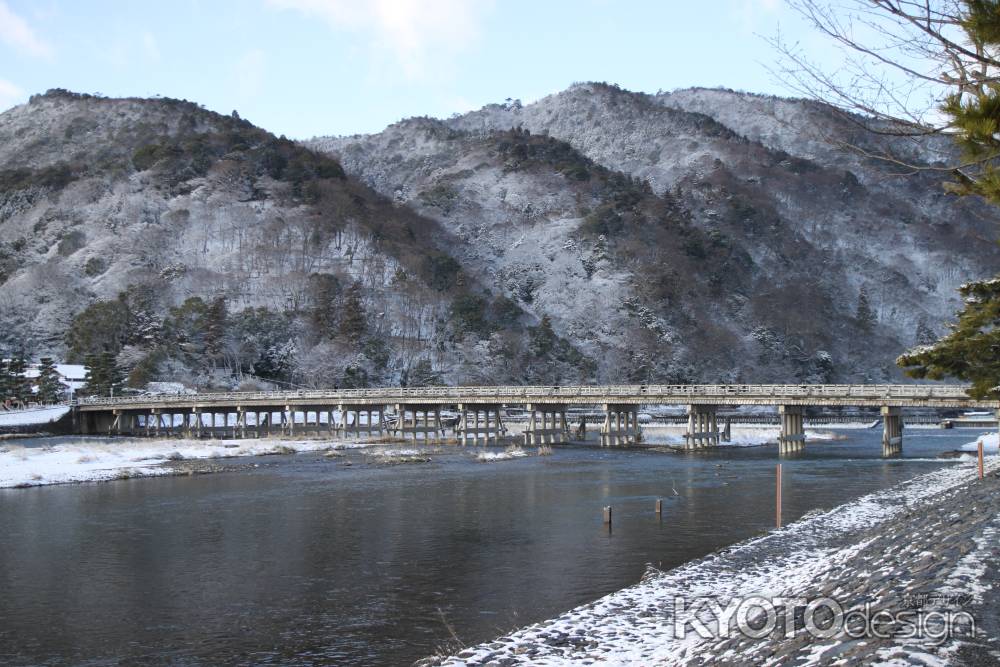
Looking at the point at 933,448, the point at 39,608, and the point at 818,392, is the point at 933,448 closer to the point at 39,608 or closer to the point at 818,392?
the point at 818,392

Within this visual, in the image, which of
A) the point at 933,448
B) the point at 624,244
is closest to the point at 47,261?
the point at 624,244

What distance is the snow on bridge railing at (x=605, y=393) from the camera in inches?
2127

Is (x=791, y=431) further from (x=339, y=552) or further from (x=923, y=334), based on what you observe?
(x=923, y=334)

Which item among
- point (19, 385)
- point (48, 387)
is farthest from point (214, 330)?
point (19, 385)

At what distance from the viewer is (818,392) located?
57156 millimetres

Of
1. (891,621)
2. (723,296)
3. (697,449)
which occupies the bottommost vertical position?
(697,449)

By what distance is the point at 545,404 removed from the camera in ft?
234

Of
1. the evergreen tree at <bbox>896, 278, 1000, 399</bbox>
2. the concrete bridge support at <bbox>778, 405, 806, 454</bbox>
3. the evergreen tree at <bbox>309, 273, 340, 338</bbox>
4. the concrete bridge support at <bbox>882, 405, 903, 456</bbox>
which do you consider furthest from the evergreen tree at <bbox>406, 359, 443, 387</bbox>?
the evergreen tree at <bbox>896, 278, 1000, 399</bbox>

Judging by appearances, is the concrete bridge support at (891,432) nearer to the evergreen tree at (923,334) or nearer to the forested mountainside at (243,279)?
the forested mountainside at (243,279)

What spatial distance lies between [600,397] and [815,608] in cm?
5584

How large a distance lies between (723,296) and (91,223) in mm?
105044

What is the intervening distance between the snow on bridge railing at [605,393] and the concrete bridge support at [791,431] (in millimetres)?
1160

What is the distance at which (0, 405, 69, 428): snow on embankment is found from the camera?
75.9 m

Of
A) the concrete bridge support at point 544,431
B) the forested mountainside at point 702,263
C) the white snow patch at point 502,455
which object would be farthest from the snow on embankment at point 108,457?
the forested mountainside at point 702,263
